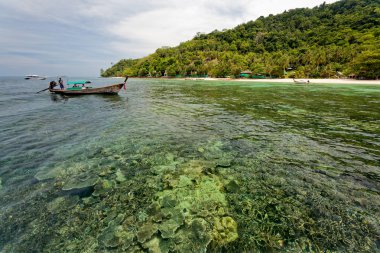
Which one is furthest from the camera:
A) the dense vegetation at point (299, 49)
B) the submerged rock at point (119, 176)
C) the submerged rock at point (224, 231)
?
the dense vegetation at point (299, 49)

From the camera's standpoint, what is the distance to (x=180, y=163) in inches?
318

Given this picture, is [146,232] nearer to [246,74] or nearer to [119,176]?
[119,176]

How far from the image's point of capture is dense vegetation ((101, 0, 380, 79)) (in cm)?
7894

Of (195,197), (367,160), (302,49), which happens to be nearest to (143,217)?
(195,197)

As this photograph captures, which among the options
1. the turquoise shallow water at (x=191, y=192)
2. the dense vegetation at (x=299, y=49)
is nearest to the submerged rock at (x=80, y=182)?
the turquoise shallow water at (x=191, y=192)

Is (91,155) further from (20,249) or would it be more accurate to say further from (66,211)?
(20,249)

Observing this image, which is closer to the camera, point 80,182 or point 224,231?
point 224,231

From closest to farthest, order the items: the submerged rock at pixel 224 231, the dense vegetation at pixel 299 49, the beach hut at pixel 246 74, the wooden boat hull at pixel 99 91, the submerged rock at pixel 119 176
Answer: the submerged rock at pixel 224 231
the submerged rock at pixel 119 176
the wooden boat hull at pixel 99 91
the dense vegetation at pixel 299 49
the beach hut at pixel 246 74

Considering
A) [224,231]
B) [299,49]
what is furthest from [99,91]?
[299,49]

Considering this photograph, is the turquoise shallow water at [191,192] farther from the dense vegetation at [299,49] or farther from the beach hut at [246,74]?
the beach hut at [246,74]

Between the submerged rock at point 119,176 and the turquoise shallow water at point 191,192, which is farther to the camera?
the submerged rock at point 119,176

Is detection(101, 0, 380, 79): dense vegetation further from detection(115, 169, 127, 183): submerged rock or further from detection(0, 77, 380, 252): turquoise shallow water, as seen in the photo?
detection(115, 169, 127, 183): submerged rock

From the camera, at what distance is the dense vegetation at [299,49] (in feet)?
A: 259

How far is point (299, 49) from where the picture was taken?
12150 centimetres
